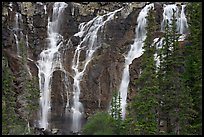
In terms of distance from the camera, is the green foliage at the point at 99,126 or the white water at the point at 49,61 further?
the white water at the point at 49,61

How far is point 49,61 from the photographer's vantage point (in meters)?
44.0

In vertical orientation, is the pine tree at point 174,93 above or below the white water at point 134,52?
below

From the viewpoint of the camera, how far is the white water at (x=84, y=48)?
40.6 m

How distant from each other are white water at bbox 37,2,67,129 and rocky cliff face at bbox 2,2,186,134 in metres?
0.50

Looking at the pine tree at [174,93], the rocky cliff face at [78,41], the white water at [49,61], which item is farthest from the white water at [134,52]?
the pine tree at [174,93]

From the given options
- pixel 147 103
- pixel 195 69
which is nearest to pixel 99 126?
pixel 147 103

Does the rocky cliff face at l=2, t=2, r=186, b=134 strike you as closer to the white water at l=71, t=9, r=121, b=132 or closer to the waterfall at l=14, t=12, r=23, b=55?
the waterfall at l=14, t=12, r=23, b=55

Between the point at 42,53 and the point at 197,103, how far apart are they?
78.1 feet

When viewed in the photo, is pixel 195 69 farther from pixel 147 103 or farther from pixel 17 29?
→ pixel 17 29

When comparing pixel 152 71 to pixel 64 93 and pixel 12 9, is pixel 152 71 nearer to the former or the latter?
pixel 64 93

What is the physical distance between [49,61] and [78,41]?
13.0 ft

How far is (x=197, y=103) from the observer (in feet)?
82.2

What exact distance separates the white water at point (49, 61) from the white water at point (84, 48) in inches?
86.2

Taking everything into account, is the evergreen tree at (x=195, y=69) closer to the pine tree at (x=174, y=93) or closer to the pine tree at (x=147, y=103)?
the pine tree at (x=174, y=93)
